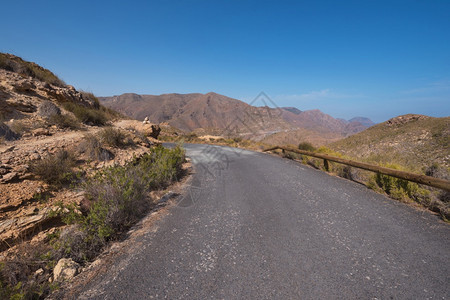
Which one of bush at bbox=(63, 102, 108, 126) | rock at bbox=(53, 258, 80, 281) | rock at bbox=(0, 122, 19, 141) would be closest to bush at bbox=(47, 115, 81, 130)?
bush at bbox=(63, 102, 108, 126)

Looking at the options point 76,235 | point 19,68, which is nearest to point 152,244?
point 76,235

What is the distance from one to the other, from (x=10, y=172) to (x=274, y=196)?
6.21 m

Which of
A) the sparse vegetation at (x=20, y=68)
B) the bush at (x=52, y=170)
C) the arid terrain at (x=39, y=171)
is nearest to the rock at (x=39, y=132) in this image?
Answer: the arid terrain at (x=39, y=171)

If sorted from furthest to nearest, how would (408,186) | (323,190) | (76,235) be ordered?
1. (323,190)
2. (408,186)
3. (76,235)

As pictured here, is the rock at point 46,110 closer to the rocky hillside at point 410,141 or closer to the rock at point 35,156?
the rock at point 35,156

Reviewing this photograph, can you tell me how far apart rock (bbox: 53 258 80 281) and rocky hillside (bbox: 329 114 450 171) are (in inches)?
749

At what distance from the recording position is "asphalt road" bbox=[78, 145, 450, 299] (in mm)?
2186

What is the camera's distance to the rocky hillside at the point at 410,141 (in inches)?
773

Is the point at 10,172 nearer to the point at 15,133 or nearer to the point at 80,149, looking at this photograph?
the point at 80,149

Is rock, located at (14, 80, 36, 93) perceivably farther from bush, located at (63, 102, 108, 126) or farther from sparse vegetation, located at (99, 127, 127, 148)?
sparse vegetation, located at (99, 127, 127, 148)

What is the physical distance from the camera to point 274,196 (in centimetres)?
516

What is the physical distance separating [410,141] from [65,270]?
39.0 metres

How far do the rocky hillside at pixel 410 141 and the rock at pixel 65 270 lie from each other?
1903 cm

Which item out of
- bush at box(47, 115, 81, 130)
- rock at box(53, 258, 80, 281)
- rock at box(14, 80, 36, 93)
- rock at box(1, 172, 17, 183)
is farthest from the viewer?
rock at box(14, 80, 36, 93)
